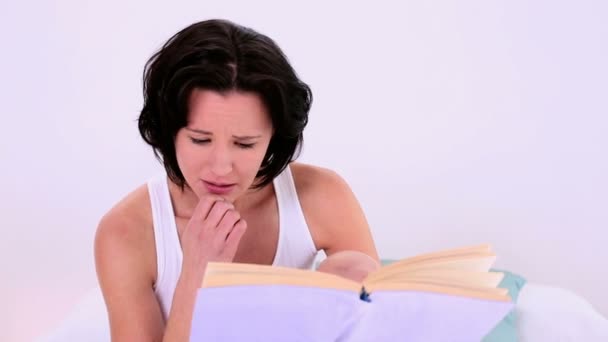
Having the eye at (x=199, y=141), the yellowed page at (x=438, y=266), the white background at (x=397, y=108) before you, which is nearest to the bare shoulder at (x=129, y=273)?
the eye at (x=199, y=141)

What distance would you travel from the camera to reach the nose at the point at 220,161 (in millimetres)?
1280

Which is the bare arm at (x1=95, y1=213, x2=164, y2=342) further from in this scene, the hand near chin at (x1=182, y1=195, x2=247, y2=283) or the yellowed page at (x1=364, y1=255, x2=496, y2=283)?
the yellowed page at (x1=364, y1=255, x2=496, y2=283)

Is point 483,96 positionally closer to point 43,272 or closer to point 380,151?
point 380,151

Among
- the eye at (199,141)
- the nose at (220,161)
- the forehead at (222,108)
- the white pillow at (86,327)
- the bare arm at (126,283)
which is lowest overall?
the white pillow at (86,327)

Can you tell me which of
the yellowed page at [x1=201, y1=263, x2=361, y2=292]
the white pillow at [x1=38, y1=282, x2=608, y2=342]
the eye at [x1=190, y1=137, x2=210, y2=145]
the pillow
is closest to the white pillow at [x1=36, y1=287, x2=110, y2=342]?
the white pillow at [x1=38, y1=282, x2=608, y2=342]

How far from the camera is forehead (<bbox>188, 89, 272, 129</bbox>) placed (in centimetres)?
128

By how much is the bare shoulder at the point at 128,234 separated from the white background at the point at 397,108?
0.88 m

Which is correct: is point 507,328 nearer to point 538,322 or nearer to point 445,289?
point 538,322

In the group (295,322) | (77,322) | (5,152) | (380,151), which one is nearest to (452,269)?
(295,322)

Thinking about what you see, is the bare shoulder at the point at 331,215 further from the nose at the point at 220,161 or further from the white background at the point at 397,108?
the white background at the point at 397,108

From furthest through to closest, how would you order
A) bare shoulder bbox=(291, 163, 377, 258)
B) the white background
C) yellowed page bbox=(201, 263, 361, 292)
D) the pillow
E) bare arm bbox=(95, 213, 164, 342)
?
1. the white background
2. the pillow
3. bare shoulder bbox=(291, 163, 377, 258)
4. bare arm bbox=(95, 213, 164, 342)
5. yellowed page bbox=(201, 263, 361, 292)

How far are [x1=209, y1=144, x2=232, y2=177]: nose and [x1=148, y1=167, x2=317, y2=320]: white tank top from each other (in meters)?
0.25

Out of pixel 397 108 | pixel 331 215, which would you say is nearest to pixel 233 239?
→ pixel 331 215

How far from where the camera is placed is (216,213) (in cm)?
132
